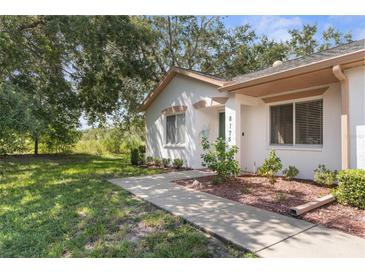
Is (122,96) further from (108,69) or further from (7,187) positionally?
(7,187)

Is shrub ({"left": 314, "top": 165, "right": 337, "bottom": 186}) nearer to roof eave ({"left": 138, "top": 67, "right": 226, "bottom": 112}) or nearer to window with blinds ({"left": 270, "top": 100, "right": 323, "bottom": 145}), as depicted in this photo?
window with blinds ({"left": 270, "top": 100, "right": 323, "bottom": 145})

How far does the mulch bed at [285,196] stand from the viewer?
3988 millimetres

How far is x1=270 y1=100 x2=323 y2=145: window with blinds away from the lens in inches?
283

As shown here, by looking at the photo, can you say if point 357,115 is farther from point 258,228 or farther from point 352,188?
point 258,228

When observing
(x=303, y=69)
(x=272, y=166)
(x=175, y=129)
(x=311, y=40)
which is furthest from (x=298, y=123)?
(x=311, y=40)

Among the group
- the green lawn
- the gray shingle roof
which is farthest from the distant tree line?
the gray shingle roof

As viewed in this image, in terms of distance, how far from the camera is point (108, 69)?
13086 mm

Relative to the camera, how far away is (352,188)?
15.2 ft

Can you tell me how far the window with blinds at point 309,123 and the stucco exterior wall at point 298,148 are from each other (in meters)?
0.22

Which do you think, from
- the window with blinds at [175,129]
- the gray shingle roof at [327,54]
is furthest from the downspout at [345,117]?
the window with blinds at [175,129]

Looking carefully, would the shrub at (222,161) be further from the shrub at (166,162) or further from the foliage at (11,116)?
the foliage at (11,116)

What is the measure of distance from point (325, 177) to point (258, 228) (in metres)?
3.74

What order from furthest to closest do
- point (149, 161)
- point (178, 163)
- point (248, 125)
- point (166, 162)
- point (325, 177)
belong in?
point (149, 161), point (166, 162), point (178, 163), point (248, 125), point (325, 177)
